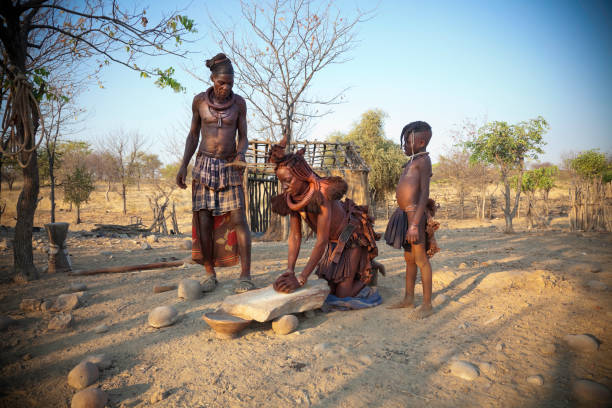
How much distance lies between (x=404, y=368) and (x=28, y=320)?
124 inches

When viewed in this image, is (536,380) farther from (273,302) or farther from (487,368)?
(273,302)

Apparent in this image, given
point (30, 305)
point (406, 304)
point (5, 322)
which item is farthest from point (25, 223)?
point (406, 304)

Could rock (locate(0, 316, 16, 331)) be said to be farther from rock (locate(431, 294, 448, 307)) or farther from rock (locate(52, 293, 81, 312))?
rock (locate(431, 294, 448, 307))

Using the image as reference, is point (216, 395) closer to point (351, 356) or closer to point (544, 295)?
point (351, 356)

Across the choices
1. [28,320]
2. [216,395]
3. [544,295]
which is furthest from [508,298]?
[28,320]

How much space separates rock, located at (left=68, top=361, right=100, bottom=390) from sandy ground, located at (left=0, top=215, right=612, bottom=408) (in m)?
0.05

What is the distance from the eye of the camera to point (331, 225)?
2.92 m

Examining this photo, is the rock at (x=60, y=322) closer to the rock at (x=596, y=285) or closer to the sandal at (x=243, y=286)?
the sandal at (x=243, y=286)

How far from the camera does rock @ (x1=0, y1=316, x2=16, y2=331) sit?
8.64 feet

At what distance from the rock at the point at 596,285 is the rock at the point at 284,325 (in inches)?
121

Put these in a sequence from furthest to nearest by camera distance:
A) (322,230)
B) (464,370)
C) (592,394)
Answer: (322,230), (464,370), (592,394)

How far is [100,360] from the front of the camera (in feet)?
6.81

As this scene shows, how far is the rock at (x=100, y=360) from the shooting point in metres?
2.05

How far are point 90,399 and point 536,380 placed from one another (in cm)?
236
